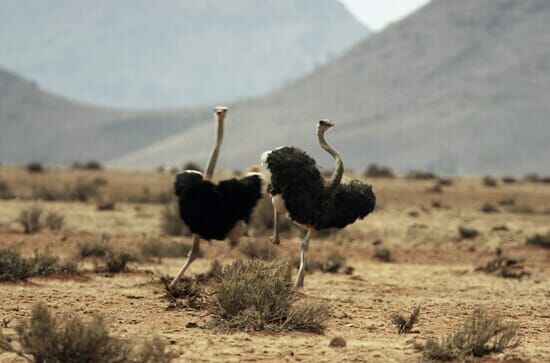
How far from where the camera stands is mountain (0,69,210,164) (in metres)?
148

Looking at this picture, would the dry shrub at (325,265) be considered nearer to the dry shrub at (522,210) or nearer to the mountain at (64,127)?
the dry shrub at (522,210)

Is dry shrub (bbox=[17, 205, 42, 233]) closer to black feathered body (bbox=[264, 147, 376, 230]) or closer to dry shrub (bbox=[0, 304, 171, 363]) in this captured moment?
black feathered body (bbox=[264, 147, 376, 230])

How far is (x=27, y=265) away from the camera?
13.2 meters

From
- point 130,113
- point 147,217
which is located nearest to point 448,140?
point 130,113

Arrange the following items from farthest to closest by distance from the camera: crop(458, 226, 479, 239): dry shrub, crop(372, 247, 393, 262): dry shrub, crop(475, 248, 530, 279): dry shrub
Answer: crop(458, 226, 479, 239): dry shrub
crop(372, 247, 393, 262): dry shrub
crop(475, 248, 530, 279): dry shrub

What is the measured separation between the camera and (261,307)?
9.81 m

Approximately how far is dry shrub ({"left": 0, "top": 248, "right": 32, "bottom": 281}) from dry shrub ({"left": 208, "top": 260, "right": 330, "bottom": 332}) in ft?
11.1

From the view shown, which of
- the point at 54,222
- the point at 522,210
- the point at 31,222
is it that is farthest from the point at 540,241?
the point at 31,222

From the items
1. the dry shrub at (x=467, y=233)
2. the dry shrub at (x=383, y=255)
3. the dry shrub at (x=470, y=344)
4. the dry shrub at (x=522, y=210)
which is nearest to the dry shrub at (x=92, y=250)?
the dry shrub at (x=383, y=255)

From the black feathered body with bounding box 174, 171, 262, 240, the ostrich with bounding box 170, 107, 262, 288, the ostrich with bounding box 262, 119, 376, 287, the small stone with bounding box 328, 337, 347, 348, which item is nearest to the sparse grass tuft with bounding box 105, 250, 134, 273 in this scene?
the ostrich with bounding box 170, 107, 262, 288

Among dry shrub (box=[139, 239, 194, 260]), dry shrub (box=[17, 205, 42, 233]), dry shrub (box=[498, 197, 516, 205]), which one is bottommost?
dry shrub (box=[139, 239, 194, 260])

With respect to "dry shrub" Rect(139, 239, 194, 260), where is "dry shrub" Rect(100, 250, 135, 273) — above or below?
below

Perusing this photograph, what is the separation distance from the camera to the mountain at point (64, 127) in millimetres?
147625

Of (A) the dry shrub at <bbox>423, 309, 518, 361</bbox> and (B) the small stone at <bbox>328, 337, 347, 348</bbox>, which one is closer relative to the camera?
(A) the dry shrub at <bbox>423, 309, 518, 361</bbox>
